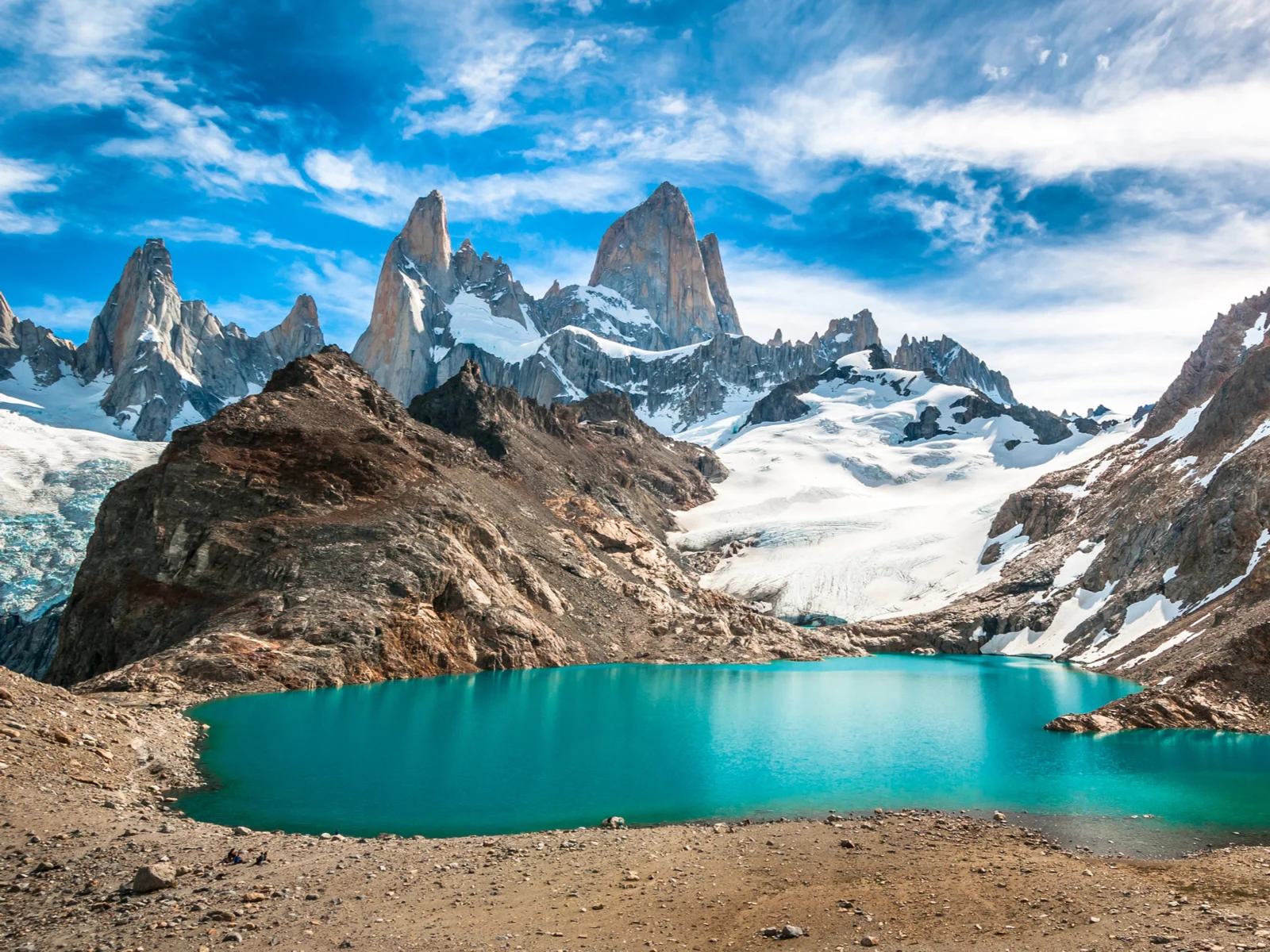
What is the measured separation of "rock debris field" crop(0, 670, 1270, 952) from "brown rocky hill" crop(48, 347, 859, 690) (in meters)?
26.9

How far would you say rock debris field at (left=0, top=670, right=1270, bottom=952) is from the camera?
13.4 metres

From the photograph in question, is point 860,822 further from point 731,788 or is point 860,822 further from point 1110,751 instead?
point 1110,751

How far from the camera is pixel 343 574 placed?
57094 mm

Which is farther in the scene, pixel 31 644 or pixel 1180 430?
pixel 1180 430

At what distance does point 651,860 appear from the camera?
59.6ft

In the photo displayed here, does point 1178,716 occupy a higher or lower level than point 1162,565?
lower

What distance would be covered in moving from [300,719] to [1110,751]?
34.2 metres

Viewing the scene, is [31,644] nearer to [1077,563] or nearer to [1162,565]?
[1162,565]

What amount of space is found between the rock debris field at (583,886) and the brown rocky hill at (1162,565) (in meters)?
24.5

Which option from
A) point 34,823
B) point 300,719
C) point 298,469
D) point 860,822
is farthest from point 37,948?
point 298,469

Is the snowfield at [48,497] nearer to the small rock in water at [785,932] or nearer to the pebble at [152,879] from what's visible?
the pebble at [152,879]

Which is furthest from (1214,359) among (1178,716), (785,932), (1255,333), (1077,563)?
(785,932)

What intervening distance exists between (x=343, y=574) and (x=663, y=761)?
33.0 metres

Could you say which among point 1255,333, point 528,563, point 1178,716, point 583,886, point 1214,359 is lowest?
point 583,886
